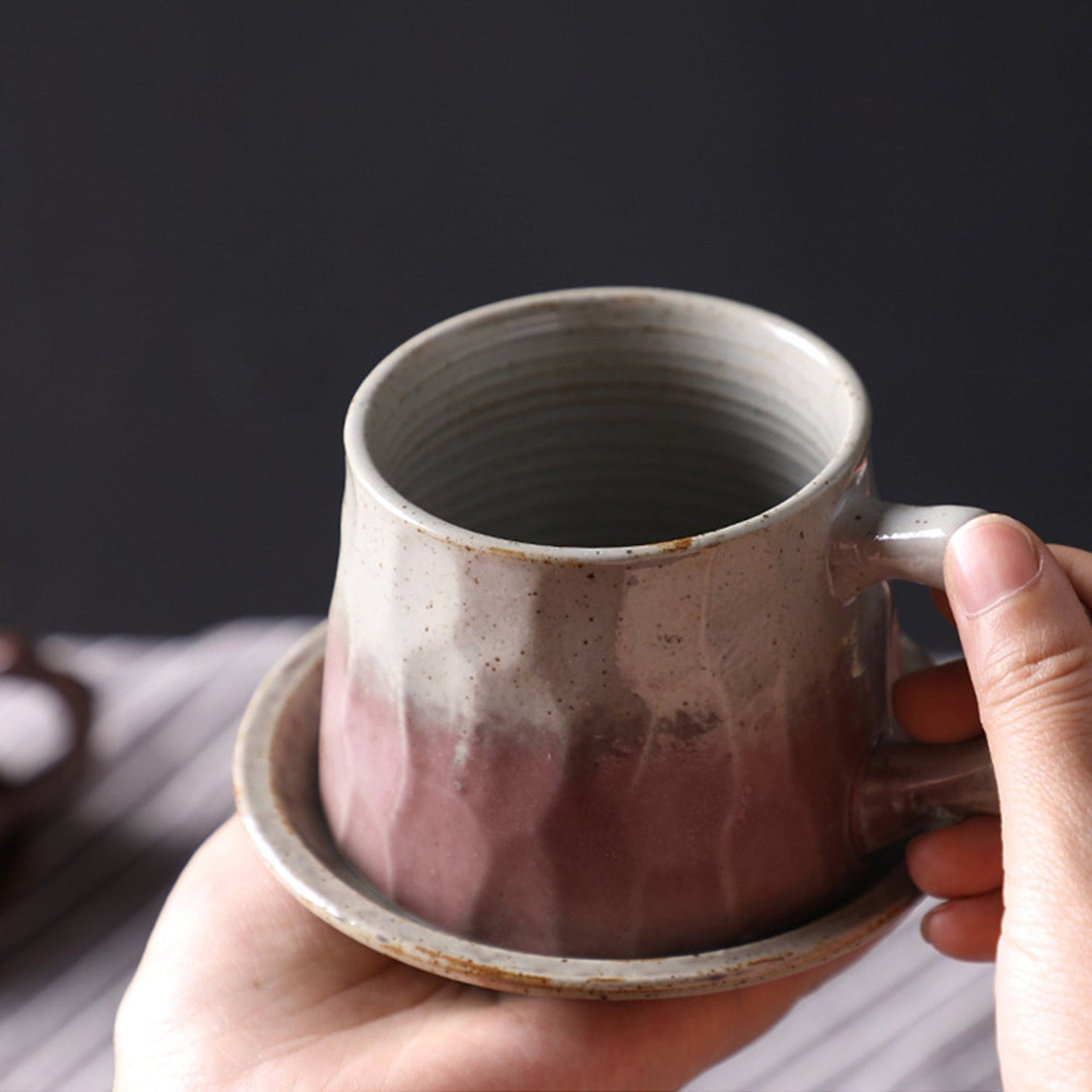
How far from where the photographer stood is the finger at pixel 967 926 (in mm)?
794

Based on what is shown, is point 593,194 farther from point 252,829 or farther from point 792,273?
point 252,829

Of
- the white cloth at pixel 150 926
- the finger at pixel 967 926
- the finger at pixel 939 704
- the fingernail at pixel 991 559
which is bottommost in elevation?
the white cloth at pixel 150 926

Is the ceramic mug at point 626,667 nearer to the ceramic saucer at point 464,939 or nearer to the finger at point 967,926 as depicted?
the ceramic saucer at point 464,939

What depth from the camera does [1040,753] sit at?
1.93 feet

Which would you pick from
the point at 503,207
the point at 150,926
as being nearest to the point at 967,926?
the point at 150,926

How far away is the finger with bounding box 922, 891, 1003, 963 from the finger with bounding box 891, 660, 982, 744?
107 mm

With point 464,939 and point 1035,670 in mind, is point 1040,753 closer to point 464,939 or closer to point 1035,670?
point 1035,670

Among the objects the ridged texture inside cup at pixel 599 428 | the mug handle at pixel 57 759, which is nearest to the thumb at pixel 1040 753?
the ridged texture inside cup at pixel 599 428

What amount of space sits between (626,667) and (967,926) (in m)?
0.33

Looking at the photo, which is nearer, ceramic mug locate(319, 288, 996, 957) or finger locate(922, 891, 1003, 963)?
ceramic mug locate(319, 288, 996, 957)

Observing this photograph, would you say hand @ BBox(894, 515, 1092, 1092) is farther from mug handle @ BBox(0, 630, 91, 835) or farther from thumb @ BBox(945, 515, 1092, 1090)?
mug handle @ BBox(0, 630, 91, 835)

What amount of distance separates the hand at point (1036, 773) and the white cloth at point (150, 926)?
0.32 meters

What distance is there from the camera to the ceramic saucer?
2.00 ft

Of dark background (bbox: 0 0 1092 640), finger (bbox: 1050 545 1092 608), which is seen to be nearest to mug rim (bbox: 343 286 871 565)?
finger (bbox: 1050 545 1092 608)
